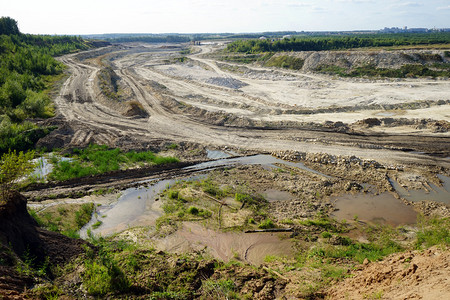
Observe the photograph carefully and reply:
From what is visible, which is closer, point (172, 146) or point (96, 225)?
point (96, 225)

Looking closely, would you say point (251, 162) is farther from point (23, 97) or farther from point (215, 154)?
point (23, 97)

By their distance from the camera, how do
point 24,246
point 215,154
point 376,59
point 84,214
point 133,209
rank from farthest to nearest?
point 376,59 → point 215,154 → point 133,209 → point 84,214 → point 24,246

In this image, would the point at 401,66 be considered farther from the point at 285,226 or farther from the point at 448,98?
the point at 285,226

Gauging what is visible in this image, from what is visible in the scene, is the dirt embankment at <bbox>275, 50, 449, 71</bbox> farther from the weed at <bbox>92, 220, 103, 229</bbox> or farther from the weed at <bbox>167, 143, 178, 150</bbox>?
the weed at <bbox>92, 220, 103, 229</bbox>

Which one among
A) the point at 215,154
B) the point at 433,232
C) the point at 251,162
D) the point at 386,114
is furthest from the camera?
the point at 386,114

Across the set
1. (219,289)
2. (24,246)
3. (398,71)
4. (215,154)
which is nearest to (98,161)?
(215,154)

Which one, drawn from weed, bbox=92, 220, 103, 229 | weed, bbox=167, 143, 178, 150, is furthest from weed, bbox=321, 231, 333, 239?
weed, bbox=167, 143, 178, 150

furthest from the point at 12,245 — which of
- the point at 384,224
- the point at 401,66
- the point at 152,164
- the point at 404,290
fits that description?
the point at 401,66
